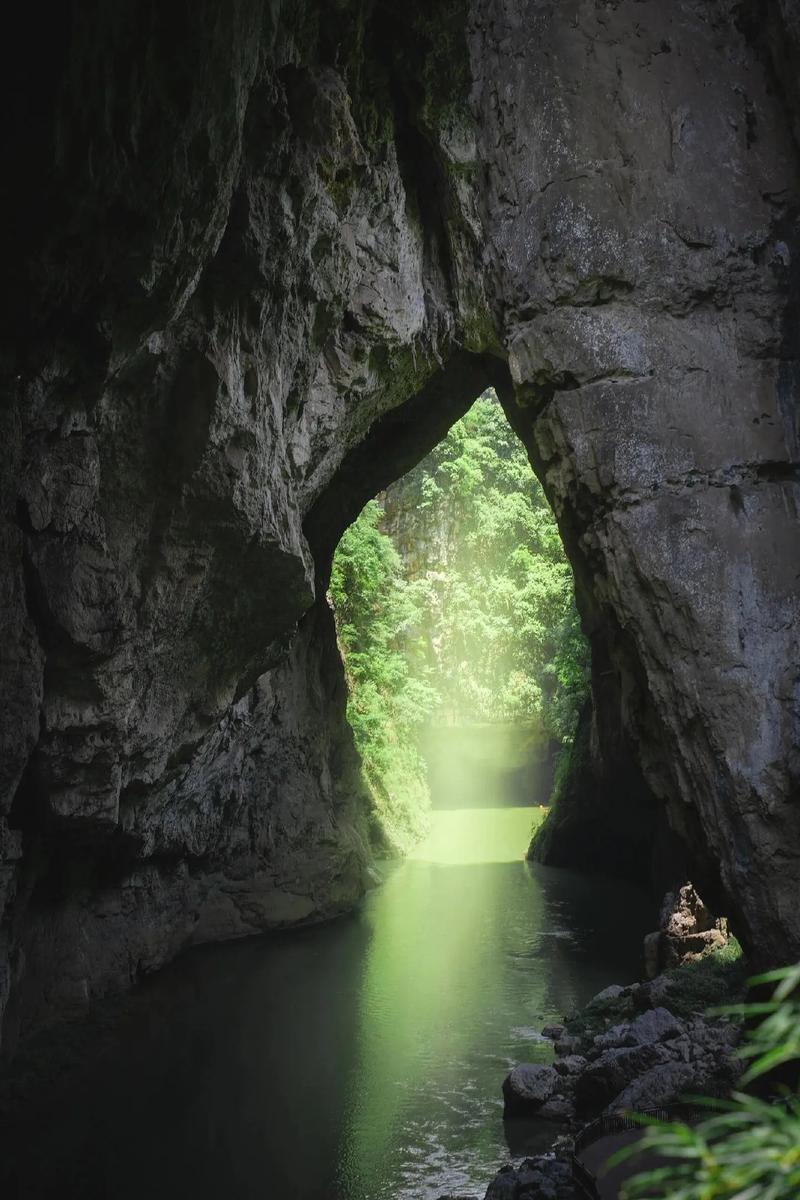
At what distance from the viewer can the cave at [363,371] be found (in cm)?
626

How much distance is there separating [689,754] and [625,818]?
1203cm

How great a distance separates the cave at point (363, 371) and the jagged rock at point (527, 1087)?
2.35 m

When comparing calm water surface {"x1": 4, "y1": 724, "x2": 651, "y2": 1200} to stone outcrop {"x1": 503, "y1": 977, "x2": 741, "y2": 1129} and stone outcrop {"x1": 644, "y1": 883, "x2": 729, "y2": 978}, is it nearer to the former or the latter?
stone outcrop {"x1": 503, "y1": 977, "x2": 741, "y2": 1129}

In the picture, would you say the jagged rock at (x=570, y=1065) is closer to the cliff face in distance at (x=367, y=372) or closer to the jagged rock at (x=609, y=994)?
the jagged rock at (x=609, y=994)

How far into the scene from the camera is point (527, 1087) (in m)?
7.98

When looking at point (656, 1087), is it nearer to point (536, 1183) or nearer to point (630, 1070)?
point (630, 1070)

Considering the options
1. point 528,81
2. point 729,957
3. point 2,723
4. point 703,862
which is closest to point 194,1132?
point 2,723

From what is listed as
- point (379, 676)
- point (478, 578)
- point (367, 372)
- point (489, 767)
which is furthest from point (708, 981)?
point (489, 767)

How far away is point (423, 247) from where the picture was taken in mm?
11758

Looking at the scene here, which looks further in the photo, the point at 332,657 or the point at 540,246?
the point at 332,657

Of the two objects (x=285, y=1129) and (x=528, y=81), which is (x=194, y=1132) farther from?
(x=528, y=81)

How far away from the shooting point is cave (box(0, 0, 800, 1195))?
20.5 ft

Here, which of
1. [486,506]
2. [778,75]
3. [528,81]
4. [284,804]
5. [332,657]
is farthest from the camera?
[486,506]

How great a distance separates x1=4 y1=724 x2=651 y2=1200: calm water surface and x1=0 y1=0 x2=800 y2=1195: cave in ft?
4.87
